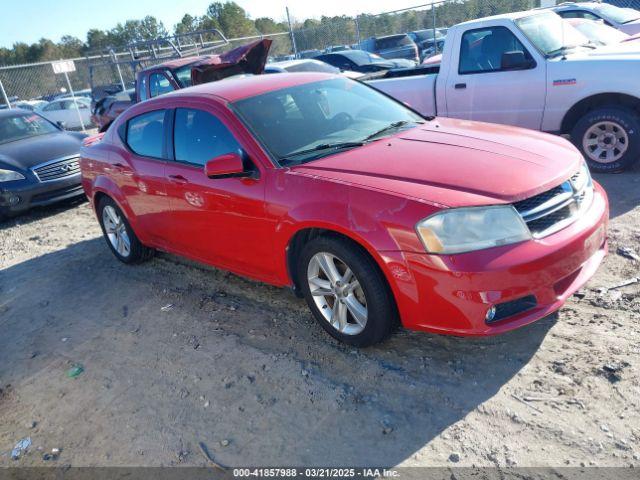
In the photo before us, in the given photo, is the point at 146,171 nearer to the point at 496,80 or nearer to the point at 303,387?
the point at 303,387

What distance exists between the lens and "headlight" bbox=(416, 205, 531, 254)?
Answer: 9.07 ft

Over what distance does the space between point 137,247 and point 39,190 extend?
3549 millimetres

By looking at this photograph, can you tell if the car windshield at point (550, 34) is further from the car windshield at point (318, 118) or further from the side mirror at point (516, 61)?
the car windshield at point (318, 118)

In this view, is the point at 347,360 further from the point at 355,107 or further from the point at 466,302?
the point at 355,107

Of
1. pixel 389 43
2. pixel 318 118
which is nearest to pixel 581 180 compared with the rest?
pixel 318 118

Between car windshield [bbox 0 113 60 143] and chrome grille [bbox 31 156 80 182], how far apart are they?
1353 mm

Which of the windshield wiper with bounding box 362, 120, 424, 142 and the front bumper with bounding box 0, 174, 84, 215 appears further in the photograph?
the front bumper with bounding box 0, 174, 84, 215

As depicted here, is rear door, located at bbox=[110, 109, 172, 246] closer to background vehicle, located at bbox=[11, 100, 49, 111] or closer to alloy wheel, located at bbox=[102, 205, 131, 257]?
alloy wheel, located at bbox=[102, 205, 131, 257]

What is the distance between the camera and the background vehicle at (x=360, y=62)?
13.4 m

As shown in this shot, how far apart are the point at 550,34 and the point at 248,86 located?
4.27 meters

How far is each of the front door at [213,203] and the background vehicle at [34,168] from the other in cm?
457

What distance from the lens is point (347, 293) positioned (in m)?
3.28

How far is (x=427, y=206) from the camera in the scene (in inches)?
110

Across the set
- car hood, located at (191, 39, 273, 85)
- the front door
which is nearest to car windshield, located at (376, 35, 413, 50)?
car hood, located at (191, 39, 273, 85)
